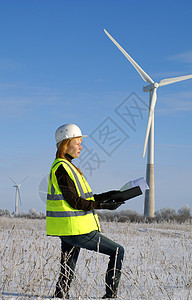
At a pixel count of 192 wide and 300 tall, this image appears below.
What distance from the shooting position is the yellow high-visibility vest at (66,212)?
398 cm

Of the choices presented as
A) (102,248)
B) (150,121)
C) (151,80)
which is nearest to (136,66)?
(151,80)

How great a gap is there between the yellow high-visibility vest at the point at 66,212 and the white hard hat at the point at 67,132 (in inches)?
12.0

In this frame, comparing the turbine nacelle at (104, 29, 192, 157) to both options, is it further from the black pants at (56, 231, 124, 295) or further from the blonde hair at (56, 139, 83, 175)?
the black pants at (56, 231, 124, 295)

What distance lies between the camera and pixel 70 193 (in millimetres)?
3945

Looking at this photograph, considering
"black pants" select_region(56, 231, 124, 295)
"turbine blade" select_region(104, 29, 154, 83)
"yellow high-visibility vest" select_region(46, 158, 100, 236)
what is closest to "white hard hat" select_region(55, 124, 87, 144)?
"yellow high-visibility vest" select_region(46, 158, 100, 236)

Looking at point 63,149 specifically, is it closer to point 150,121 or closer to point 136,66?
point 150,121

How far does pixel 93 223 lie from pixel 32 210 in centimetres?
3852

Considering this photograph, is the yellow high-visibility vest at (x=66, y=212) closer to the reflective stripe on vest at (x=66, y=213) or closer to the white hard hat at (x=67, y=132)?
the reflective stripe on vest at (x=66, y=213)

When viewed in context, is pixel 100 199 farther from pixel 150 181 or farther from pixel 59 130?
pixel 150 181

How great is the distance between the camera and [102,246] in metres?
4.13

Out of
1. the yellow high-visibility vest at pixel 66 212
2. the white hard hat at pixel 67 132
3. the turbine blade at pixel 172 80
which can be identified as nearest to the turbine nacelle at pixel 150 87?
the turbine blade at pixel 172 80

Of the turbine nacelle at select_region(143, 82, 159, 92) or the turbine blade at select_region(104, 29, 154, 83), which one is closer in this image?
the turbine blade at select_region(104, 29, 154, 83)

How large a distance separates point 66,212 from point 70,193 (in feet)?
0.67

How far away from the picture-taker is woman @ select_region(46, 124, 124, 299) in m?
3.97
